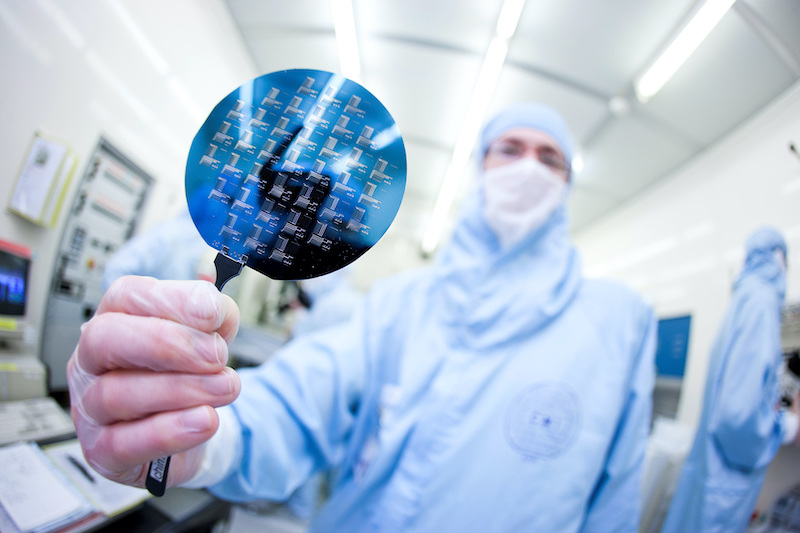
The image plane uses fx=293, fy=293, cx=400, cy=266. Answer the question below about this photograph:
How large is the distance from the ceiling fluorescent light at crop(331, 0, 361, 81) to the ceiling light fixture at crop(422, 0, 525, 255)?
332 millimetres

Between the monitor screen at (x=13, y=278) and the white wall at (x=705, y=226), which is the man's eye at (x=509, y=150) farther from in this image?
the monitor screen at (x=13, y=278)

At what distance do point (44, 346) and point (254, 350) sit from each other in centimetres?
136

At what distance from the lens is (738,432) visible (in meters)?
0.88

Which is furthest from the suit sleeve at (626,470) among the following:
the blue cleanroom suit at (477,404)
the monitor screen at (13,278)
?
the monitor screen at (13,278)

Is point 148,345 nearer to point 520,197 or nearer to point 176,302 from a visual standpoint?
point 176,302

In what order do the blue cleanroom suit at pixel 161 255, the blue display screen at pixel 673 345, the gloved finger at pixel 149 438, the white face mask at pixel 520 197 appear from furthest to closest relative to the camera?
1. the blue display screen at pixel 673 345
2. the blue cleanroom suit at pixel 161 255
3. the white face mask at pixel 520 197
4. the gloved finger at pixel 149 438

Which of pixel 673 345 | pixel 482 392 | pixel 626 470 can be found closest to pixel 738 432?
pixel 626 470

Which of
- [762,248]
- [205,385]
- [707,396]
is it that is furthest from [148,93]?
[762,248]

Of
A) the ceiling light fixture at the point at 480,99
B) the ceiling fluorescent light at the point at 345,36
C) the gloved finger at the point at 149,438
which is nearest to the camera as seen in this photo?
the gloved finger at the point at 149,438

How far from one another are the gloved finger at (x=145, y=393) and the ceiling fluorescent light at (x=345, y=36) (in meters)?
0.50

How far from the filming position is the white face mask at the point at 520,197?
2.73ft

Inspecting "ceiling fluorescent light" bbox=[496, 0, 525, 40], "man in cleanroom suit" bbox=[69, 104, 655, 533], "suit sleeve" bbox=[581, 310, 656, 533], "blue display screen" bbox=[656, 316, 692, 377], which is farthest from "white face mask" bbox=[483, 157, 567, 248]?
"blue display screen" bbox=[656, 316, 692, 377]

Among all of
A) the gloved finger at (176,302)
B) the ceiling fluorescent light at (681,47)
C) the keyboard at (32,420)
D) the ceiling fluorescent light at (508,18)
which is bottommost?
the keyboard at (32,420)

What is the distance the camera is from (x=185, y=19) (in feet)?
1.98
